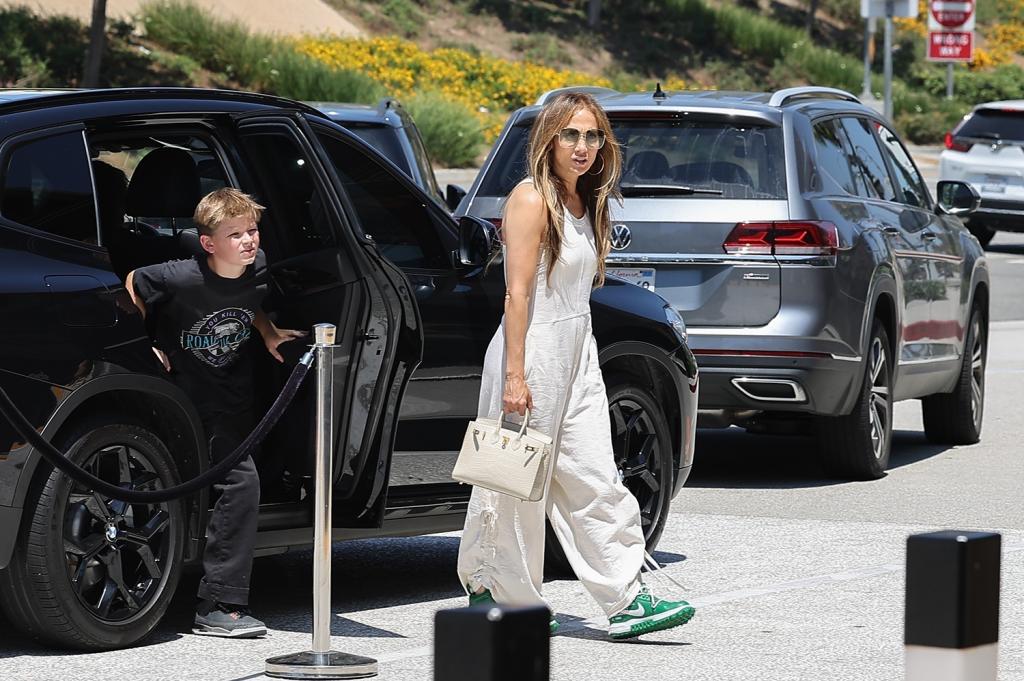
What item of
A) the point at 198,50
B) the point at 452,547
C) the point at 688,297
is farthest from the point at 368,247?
the point at 198,50

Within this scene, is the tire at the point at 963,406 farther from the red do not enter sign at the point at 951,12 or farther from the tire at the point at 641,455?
the red do not enter sign at the point at 951,12

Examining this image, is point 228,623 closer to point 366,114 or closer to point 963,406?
point 963,406

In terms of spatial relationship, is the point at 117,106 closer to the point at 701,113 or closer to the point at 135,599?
the point at 135,599

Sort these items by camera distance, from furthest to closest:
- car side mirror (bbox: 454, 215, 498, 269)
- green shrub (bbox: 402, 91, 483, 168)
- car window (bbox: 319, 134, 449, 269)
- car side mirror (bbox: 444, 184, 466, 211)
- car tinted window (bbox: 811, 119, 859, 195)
→ green shrub (bbox: 402, 91, 483, 168)
car side mirror (bbox: 444, 184, 466, 211)
car tinted window (bbox: 811, 119, 859, 195)
car window (bbox: 319, 134, 449, 269)
car side mirror (bbox: 454, 215, 498, 269)

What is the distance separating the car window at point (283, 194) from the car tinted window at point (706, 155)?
9.75ft

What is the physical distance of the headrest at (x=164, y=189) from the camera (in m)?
6.61

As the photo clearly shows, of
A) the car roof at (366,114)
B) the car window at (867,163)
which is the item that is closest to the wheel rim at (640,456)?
the car window at (867,163)

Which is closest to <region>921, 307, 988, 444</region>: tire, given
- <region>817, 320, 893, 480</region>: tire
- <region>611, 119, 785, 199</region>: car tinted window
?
<region>817, 320, 893, 480</region>: tire

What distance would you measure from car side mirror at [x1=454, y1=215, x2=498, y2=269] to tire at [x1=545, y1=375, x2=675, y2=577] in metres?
0.80

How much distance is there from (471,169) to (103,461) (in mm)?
25687

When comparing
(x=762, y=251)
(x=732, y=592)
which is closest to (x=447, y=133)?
(x=762, y=251)

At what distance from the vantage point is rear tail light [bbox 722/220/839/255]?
9266 millimetres

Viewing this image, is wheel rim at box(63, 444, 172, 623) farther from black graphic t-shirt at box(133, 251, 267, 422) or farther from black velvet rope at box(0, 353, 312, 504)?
black graphic t-shirt at box(133, 251, 267, 422)

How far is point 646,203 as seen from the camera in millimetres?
9422
